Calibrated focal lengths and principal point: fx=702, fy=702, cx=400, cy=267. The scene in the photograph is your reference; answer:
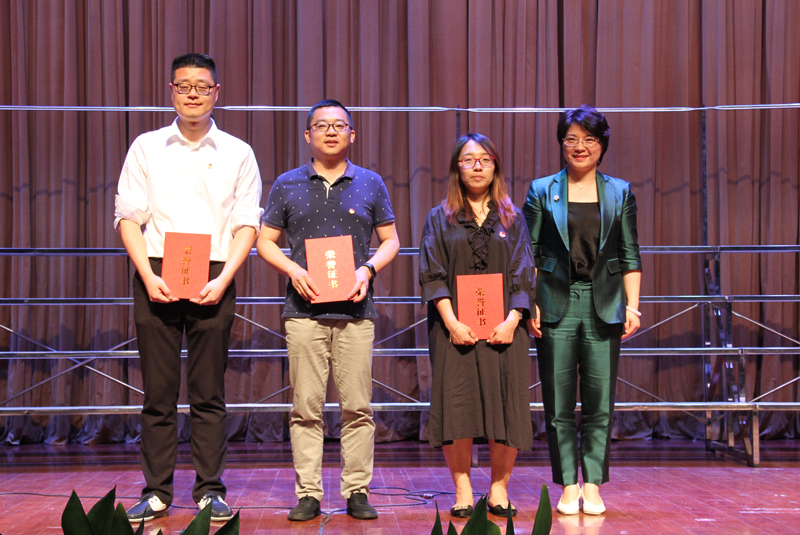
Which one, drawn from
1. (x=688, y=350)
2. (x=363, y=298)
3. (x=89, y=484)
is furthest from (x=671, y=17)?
(x=89, y=484)

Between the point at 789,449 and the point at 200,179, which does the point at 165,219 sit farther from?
the point at 789,449

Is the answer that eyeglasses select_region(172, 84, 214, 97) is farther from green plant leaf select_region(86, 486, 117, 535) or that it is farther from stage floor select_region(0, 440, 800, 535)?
green plant leaf select_region(86, 486, 117, 535)

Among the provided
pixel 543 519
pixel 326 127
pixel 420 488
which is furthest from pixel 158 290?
pixel 543 519

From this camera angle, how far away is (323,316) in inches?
96.2

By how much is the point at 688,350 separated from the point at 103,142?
348 centimetres

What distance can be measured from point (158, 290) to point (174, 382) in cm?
35

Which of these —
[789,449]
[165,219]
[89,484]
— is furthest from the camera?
[789,449]

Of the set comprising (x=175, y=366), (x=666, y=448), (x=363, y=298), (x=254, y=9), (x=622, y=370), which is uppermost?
(x=254, y=9)

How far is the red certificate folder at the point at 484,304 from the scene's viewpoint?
242 centimetres

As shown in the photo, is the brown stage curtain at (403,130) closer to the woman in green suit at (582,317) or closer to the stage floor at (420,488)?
the stage floor at (420,488)

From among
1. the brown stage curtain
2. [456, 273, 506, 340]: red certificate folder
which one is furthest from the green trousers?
the brown stage curtain

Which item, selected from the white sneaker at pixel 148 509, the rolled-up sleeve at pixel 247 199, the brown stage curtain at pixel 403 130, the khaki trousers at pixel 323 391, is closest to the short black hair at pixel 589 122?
the khaki trousers at pixel 323 391

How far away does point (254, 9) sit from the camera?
425 centimetres

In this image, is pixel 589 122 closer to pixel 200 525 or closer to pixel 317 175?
pixel 317 175
